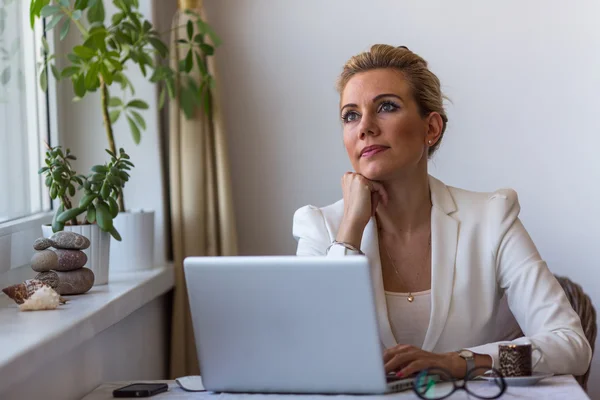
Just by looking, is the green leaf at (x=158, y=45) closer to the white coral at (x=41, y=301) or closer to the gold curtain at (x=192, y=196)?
the gold curtain at (x=192, y=196)

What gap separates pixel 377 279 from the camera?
81.3 inches

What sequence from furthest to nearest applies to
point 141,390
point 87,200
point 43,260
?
1. point 87,200
2. point 43,260
3. point 141,390

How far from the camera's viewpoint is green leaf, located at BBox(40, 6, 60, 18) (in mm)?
2164

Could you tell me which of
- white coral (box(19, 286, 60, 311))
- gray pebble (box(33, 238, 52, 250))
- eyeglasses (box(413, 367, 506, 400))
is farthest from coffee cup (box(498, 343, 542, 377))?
gray pebble (box(33, 238, 52, 250))

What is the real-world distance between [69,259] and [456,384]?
3.20 ft

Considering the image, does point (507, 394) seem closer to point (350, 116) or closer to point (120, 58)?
point (350, 116)

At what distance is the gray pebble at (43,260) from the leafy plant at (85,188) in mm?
170

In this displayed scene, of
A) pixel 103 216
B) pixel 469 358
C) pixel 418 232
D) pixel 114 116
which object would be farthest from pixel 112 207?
pixel 469 358

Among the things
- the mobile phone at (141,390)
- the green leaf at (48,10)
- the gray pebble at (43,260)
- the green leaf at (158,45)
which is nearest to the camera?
the mobile phone at (141,390)

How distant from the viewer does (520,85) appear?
285 centimetres

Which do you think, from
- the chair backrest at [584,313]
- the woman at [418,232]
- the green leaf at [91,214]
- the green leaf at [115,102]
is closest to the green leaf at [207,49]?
the green leaf at [115,102]

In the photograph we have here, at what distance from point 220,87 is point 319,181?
485mm

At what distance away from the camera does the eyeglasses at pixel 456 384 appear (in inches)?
57.7

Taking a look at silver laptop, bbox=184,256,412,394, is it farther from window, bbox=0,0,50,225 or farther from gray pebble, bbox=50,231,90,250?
window, bbox=0,0,50,225
